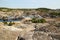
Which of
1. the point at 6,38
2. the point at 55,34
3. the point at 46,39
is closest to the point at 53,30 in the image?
the point at 55,34

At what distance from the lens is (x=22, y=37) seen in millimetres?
14859

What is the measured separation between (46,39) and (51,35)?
102 centimetres

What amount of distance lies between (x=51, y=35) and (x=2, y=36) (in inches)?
182

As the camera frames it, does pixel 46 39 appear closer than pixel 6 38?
Yes

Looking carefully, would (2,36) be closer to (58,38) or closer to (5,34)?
(5,34)

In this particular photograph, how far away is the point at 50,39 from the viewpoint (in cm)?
1440

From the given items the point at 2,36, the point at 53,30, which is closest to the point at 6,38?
the point at 2,36

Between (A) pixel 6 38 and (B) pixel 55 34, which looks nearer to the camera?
(B) pixel 55 34

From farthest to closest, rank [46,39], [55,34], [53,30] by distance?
[53,30] → [55,34] → [46,39]

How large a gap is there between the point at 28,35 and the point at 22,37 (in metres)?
0.49

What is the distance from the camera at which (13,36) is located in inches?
690

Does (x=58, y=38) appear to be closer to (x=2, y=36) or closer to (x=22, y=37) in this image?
(x=22, y=37)

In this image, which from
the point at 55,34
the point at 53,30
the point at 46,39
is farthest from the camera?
the point at 53,30

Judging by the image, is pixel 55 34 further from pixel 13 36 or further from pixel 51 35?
pixel 13 36
